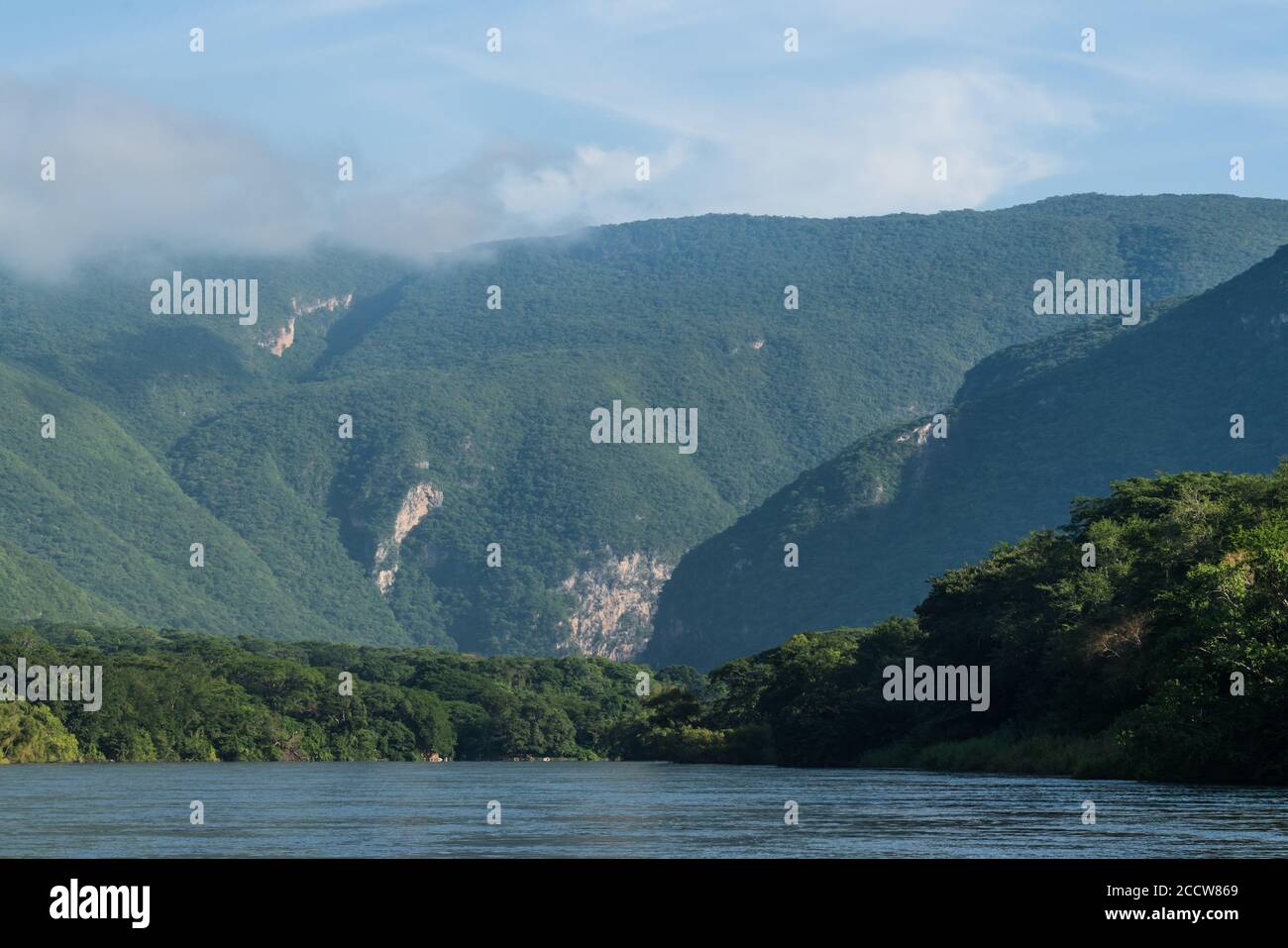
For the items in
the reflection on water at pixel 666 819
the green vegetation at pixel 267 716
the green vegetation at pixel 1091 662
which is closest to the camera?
the reflection on water at pixel 666 819

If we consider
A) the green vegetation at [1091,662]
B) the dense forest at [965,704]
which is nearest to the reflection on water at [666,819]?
the green vegetation at [1091,662]

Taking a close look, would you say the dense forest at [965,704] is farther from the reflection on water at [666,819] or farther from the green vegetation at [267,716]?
the reflection on water at [666,819]

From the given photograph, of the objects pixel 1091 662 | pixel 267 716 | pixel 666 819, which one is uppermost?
pixel 1091 662

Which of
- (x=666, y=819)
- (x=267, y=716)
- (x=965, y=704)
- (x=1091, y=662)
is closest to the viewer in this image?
(x=666, y=819)

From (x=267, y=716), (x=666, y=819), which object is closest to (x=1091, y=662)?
(x=666, y=819)

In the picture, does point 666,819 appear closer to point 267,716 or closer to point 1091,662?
point 1091,662
